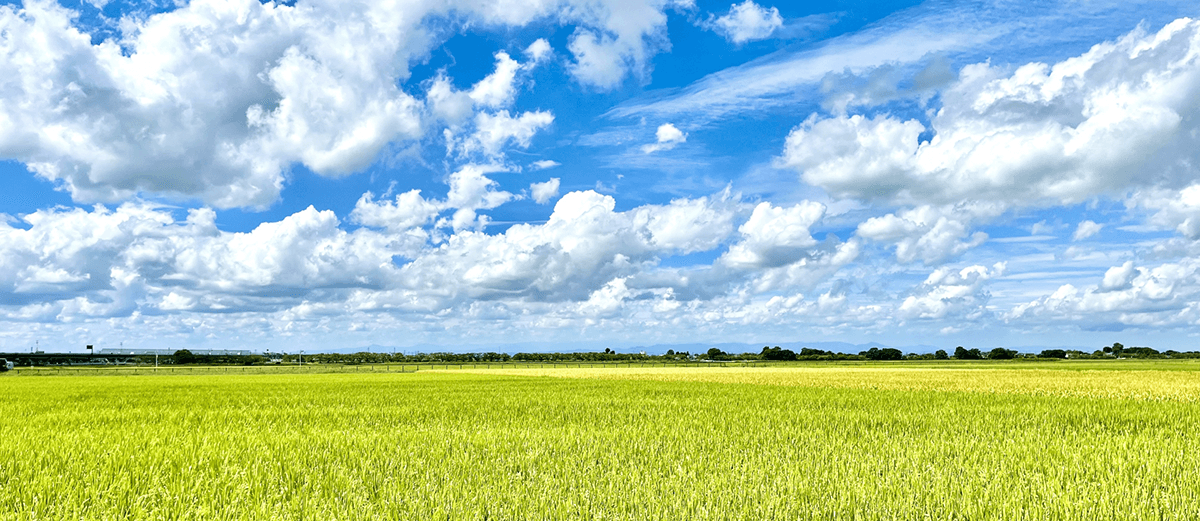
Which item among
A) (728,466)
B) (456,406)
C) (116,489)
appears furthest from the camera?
(456,406)

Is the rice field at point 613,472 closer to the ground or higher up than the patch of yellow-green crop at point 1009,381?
higher up

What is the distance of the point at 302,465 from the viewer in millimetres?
9227

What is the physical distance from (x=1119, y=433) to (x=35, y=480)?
60.6 ft

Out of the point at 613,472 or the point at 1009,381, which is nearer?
the point at 613,472

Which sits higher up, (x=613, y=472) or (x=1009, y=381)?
(x=613, y=472)

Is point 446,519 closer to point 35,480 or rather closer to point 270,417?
point 35,480

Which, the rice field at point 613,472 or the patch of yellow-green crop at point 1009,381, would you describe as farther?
the patch of yellow-green crop at point 1009,381

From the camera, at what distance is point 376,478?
327 inches

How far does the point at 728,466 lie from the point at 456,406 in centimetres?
1428

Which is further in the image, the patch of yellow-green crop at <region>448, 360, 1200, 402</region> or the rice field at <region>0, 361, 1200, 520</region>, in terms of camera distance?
the patch of yellow-green crop at <region>448, 360, 1200, 402</region>

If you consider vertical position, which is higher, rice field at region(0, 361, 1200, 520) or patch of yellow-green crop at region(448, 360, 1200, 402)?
rice field at region(0, 361, 1200, 520)

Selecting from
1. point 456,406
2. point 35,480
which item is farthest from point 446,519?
point 456,406

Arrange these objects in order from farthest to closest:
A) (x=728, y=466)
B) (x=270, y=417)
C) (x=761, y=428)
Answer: (x=270, y=417) → (x=761, y=428) → (x=728, y=466)

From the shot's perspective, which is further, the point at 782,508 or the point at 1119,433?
the point at 1119,433
